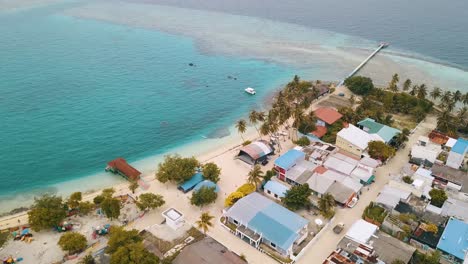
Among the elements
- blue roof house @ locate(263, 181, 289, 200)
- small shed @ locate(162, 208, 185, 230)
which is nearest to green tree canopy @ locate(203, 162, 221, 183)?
blue roof house @ locate(263, 181, 289, 200)

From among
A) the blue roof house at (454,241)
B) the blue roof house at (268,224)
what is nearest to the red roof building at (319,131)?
the blue roof house at (268,224)

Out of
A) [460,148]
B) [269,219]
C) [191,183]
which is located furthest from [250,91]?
[269,219]

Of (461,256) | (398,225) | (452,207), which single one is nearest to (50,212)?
(398,225)

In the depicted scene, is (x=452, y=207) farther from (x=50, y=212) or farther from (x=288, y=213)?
(x=50, y=212)

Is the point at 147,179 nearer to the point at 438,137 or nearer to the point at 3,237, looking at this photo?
the point at 3,237

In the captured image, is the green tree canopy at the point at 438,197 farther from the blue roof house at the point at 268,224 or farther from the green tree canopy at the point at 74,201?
the green tree canopy at the point at 74,201

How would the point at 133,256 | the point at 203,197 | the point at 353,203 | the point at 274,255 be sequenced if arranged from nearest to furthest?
the point at 133,256 → the point at 274,255 → the point at 203,197 → the point at 353,203
